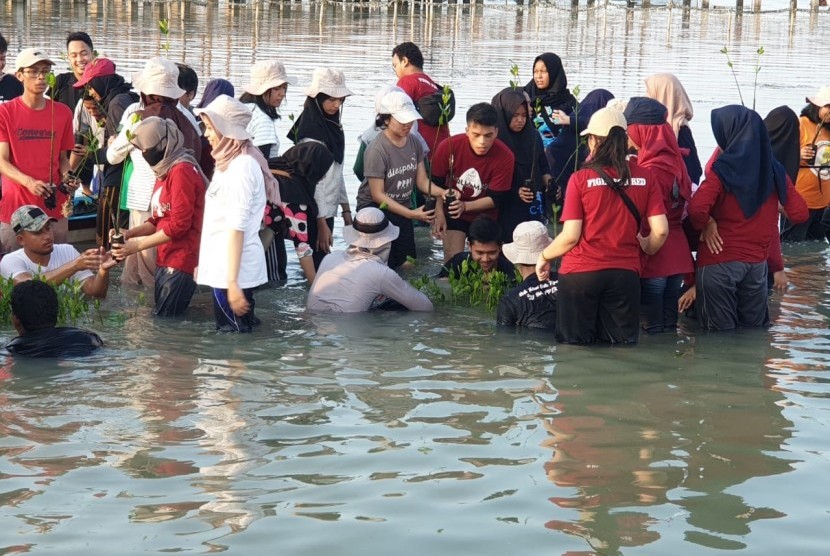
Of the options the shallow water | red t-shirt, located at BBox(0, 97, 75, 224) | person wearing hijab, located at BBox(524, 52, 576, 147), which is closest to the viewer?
the shallow water

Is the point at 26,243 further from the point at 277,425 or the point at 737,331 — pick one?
the point at 737,331

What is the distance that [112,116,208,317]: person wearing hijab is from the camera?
8.00m

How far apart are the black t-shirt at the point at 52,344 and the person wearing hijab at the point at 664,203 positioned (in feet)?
11.8

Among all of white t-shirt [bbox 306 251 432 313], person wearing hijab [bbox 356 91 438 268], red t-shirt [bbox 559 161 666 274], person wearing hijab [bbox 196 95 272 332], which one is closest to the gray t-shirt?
person wearing hijab [bbox 356 91 438 268]

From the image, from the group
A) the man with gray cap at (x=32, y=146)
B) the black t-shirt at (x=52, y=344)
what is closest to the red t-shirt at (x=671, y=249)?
the black t-shirt at (x=52, y=344)

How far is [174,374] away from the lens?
24.1ft

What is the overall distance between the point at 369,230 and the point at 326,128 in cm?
115

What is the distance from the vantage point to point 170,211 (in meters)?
8.04

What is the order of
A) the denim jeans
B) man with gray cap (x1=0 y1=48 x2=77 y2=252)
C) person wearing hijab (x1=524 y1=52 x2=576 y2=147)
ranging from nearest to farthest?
the denim jeans → man with gray cap (x1=0 y1=48 x2=77 y2=252) → person wearing hijab (x1=524 y1=52 x2=576 y2=147)

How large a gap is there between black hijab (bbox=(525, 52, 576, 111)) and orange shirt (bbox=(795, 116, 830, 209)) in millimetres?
2123

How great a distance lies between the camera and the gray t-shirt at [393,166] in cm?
941

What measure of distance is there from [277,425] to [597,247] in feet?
7.34

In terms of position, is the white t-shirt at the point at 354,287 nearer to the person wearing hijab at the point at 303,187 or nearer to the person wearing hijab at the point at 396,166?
the person wearing hijab at the point at 303,187

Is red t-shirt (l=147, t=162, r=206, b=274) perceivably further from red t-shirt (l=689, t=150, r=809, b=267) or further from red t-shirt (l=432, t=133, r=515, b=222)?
red t-shirt (l=689, t=150, r=809, b=267)
